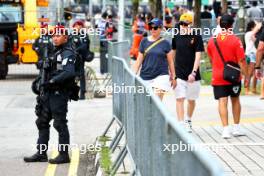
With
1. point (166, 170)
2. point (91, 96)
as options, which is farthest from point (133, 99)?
point (91, 96)

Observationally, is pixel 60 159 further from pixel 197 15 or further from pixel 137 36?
pixel 137 36

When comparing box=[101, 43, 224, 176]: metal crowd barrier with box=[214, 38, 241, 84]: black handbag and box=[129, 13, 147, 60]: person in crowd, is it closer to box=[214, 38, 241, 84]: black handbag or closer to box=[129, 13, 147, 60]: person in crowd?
box=[214, 38, 241, 84]: black handbag

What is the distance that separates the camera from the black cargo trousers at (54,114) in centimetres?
964

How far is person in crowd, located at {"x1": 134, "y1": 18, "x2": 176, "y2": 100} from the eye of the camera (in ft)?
36.3

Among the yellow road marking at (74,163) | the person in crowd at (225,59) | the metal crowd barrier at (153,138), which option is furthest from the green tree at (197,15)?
the metal crowd barrier at (153,138)

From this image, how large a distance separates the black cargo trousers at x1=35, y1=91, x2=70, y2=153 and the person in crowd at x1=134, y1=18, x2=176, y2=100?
1.70 m

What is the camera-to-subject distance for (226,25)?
10391 mm

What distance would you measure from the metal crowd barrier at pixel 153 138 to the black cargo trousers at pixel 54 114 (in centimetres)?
80

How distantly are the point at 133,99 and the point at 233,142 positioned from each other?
3.62 m

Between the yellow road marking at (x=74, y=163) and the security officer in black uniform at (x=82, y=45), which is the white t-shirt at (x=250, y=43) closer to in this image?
the security officer in black uniform at (x=82, y=45)

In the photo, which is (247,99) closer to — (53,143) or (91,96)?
(91,96)

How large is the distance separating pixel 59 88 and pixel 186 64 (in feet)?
8.34

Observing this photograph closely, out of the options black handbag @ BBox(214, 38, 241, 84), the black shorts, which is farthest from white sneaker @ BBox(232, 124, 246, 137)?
black handbag @ BBox(214, 38, 241, 84)

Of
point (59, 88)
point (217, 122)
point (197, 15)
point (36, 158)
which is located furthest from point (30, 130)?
point (197, 15)
